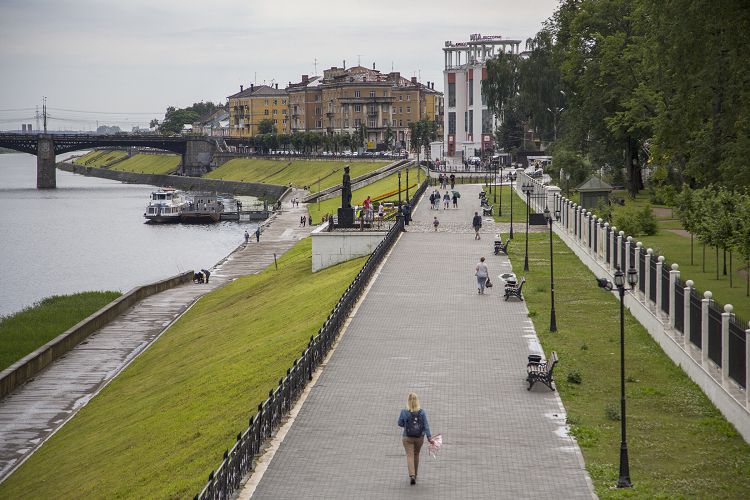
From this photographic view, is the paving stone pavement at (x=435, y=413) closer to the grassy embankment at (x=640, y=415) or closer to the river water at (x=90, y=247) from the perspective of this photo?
the grassy embankment at (x=640, y=415)

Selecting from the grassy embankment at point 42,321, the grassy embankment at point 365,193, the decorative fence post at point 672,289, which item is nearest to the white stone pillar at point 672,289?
the decorative fence post at point 672,289

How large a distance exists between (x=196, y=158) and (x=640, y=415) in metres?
175

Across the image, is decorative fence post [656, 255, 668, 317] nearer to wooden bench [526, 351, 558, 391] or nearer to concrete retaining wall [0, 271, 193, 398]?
wooden bench [526, 351, 558, 391]

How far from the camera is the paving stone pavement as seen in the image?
17234 mm

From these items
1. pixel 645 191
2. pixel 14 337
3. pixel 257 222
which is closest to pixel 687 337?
pixel 14 337

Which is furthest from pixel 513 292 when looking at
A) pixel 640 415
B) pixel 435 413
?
pixel 435 413

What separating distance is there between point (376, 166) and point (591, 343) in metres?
112

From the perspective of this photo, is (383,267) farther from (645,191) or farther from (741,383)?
(645,191)

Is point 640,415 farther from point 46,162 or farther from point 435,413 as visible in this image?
point 46,162

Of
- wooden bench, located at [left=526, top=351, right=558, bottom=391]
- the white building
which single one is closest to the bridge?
the white building

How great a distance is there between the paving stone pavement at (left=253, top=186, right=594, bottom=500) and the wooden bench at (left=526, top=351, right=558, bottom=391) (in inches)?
6.6

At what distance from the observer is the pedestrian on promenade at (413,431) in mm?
16953

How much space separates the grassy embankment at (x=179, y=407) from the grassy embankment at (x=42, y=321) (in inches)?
202

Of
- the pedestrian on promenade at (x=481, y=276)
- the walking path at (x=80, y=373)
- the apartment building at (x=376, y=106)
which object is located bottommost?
the walking path at (x=80, y=373)
